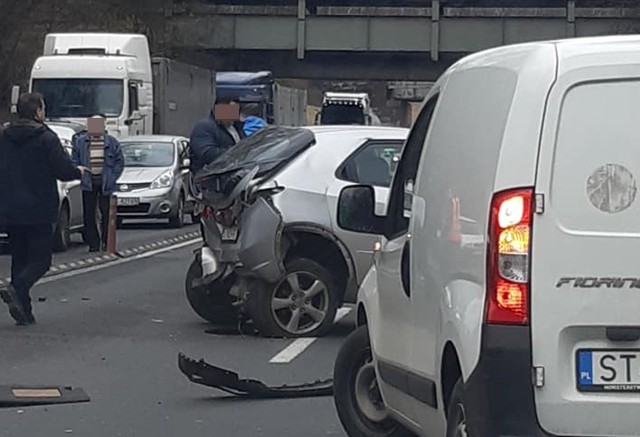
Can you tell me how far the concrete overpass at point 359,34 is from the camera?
6338 centimetres

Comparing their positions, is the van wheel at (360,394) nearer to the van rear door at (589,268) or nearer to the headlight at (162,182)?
the van rear door at (589,268)

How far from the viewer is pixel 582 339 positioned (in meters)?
5.54

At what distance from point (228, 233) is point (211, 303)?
3.75ft

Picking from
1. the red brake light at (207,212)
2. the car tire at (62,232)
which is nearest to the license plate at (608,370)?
the red brake light at (207,212)

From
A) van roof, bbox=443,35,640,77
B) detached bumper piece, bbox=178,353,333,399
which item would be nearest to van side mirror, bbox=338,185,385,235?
van roof, bbox=443,35,640,77

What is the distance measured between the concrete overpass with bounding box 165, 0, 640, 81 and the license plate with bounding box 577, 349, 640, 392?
57.4 meters

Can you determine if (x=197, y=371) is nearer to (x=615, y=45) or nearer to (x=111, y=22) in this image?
(x=615, y=45)

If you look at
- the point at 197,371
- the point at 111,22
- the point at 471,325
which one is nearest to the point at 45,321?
the point at 197,371

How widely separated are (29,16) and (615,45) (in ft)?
158

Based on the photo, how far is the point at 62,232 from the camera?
71.4 ft

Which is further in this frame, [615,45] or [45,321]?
[45,321]

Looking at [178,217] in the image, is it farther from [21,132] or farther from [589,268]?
[589,268]

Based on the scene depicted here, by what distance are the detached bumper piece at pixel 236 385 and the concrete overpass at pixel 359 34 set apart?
174 ft

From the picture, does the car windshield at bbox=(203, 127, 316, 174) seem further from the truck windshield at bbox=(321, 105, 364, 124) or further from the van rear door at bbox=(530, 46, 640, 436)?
the truck windshield at bbox=(321, 105, 364, 124)
